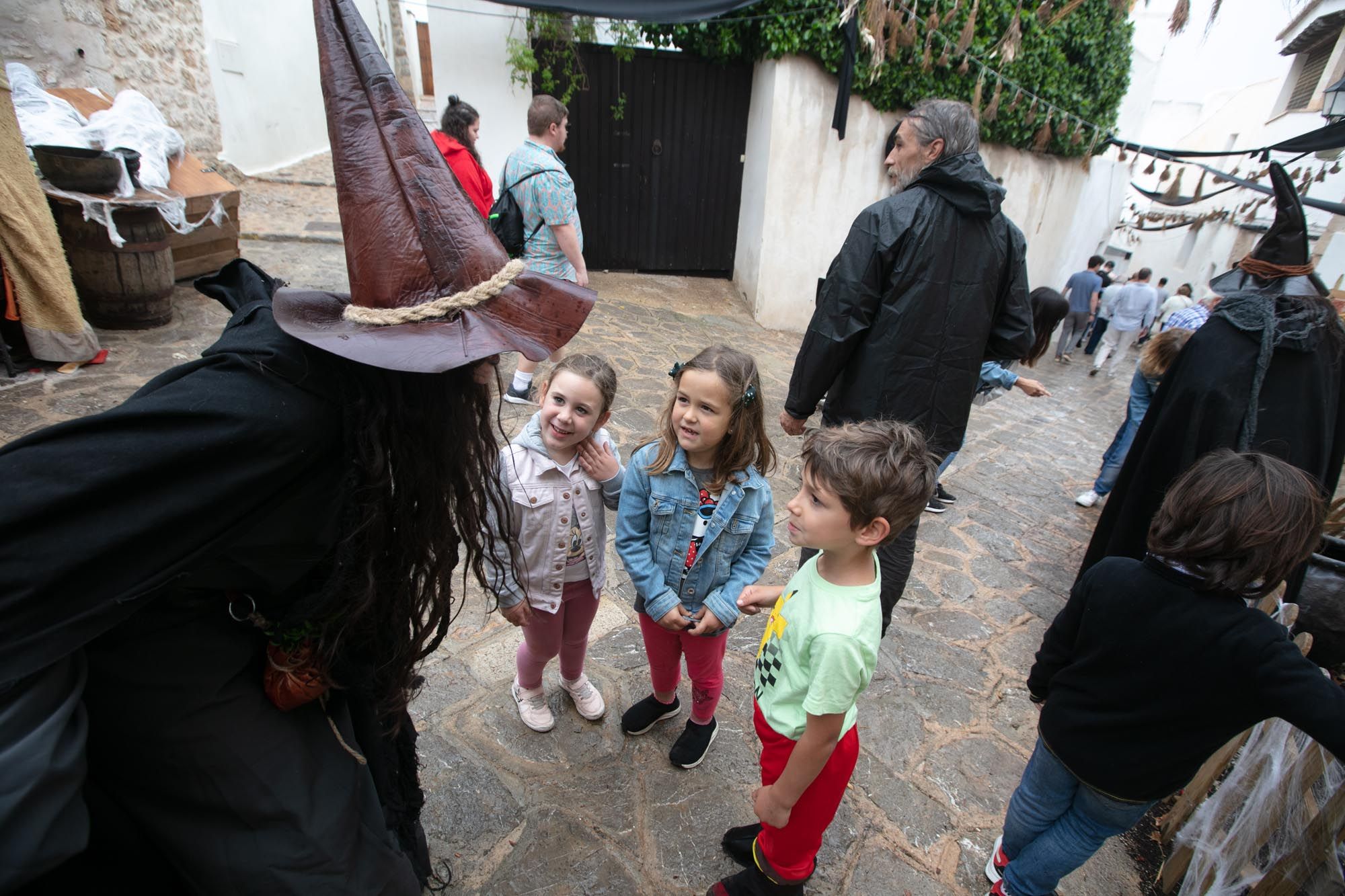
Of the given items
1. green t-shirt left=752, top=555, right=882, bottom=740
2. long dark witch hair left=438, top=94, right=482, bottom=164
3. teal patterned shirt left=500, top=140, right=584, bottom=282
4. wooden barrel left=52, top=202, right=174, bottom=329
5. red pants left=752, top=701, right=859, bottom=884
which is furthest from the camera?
long dark witch hair left=438, top=94, right=482, bottom=164

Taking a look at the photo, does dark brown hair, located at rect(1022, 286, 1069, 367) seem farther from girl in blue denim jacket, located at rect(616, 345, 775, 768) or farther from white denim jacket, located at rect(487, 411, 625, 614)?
white denim jacket, located at rect(487, 411, 625, 614)

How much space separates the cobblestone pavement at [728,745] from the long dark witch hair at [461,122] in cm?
232

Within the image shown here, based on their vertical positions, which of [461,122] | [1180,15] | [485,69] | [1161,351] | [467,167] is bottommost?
[1161,351]

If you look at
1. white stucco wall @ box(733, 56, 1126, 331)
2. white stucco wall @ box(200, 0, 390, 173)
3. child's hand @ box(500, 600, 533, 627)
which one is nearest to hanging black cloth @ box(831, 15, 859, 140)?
white stucco wall @ box(733, 56, 1126, 331)

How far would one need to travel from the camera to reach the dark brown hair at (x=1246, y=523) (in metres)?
1.63

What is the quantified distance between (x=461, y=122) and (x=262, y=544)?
511 cm

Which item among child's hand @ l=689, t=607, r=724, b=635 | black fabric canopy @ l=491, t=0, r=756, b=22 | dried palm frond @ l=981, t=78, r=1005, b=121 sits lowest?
child's hand @ l=689, t=607, r=724, b=635

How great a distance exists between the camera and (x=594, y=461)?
2.22 metres

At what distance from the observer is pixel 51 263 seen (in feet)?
14.4

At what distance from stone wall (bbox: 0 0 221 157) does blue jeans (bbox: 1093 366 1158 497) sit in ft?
29.2

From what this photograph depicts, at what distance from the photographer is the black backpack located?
4.60 metres

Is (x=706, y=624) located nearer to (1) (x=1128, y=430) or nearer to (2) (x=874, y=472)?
(2) (x=874, y=472)

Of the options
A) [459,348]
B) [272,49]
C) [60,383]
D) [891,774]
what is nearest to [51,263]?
[60,383]

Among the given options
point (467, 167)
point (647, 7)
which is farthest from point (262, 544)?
point (647, 7)
